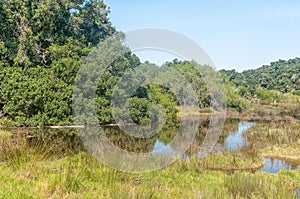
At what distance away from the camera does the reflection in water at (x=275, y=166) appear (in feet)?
37.3

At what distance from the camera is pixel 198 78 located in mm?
35094

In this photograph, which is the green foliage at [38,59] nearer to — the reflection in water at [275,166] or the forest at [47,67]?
the forest at [47,67]

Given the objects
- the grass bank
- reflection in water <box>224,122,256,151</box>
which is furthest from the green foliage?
the grass bank

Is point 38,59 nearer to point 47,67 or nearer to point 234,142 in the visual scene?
point 47,67

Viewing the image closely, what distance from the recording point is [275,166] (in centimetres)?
1196

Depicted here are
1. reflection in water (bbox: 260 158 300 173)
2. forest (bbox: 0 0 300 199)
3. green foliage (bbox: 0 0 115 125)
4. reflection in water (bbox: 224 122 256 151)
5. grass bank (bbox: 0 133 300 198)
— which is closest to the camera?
grass bank (bbox: 0 133 300 198)

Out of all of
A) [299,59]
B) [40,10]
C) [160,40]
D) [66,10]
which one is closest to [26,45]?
[40,10]

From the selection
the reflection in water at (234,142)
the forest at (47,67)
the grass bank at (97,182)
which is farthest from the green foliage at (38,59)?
the grass bank at (97,182)

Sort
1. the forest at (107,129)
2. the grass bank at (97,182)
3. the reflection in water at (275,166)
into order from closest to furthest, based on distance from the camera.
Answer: the grass bank at (97,182)
the forest at (107,129)
the reflection in water at (275,166)

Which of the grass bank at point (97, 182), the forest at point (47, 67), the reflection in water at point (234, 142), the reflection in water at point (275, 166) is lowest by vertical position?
the reflection in water at point (275, 166)

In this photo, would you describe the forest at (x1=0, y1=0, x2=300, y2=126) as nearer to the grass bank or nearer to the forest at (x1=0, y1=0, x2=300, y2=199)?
the forest at (x1=0, y1=0, x2=300, y2=199)

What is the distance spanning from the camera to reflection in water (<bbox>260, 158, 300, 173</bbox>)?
11.4 m

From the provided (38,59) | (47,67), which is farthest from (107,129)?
(38,59)

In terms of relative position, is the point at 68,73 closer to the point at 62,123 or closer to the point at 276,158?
the point at 62,123
